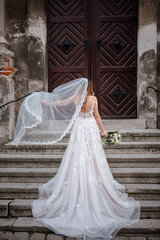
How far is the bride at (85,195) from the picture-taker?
3.60m

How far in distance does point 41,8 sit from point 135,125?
12.7ft

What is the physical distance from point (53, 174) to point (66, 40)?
12.6 feet

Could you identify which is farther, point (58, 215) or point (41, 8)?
point (41, 8)


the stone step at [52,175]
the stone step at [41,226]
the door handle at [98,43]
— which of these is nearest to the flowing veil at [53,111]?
the stone step at [52,175]

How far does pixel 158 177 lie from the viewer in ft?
15.5

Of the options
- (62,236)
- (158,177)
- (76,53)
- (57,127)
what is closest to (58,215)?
(62,236)

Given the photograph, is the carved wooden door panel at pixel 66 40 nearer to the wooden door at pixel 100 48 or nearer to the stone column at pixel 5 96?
the wooden door at pixel 100 48

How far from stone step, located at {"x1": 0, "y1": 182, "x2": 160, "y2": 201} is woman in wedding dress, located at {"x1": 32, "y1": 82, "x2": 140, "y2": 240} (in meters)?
0.22

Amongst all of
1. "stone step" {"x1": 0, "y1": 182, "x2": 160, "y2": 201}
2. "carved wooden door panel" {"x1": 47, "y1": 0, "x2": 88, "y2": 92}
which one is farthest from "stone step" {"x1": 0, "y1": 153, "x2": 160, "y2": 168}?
"carved wooden door panel" {"x1": 47, "y1": 0, "x2": 88, "y2": 92}

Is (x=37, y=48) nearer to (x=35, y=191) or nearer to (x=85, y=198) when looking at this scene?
(x=35, y=191)

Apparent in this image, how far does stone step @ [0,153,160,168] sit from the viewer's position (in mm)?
5125

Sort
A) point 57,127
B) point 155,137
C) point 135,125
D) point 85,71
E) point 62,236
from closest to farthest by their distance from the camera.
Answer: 1. point 62,236
2. point 57,127
3. point 155,137
4. point 135,125
5. point 85,71

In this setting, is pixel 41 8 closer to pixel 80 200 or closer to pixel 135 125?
pixel 135 125

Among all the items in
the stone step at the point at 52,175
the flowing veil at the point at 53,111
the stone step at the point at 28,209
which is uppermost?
the flowing veil at the point at 53,111
